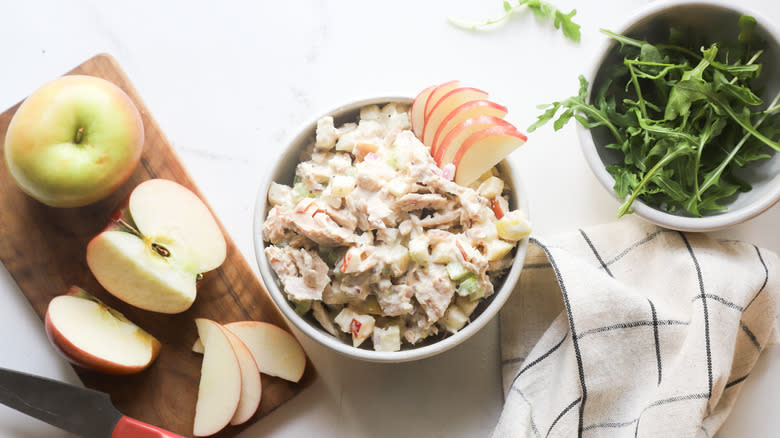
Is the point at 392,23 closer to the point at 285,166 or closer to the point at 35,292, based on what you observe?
the point at 285,166

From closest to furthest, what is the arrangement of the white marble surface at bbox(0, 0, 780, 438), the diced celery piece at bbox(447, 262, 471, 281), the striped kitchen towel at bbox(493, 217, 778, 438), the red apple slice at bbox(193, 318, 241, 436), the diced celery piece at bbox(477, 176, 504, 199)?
the diced celery piece at bbox(447, 262, 471, 281) < the diced celery piece at bbox(477, 176, 504, 199) < the striped kitchen towel at bbox(493, 217, 778, 438) < the red apple slice at bbox(193, 318, 241, 436) < the white marble surface at bbox(0, 0, 780, 438)

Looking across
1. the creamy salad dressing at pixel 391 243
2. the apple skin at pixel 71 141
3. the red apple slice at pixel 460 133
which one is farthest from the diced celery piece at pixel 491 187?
the apple skin at pixel 71 141

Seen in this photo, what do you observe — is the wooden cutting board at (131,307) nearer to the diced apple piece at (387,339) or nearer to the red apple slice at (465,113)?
the diced apple piece at (387,339)

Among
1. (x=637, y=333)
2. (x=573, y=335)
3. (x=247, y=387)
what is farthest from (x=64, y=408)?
(x=637, y=333)

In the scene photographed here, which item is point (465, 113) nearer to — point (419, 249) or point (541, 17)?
point (419, 249)

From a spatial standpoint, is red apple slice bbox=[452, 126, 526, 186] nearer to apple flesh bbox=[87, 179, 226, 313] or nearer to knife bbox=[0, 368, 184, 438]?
apple flesh bbox=[87, 179, 226, 313]

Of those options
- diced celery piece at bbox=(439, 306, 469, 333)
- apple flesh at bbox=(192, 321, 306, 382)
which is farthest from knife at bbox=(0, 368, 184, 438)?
diced celery piece at bbox=(439, 306, 469, 333)

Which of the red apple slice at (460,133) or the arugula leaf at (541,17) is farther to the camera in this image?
the arugula leaf at (541,17)
